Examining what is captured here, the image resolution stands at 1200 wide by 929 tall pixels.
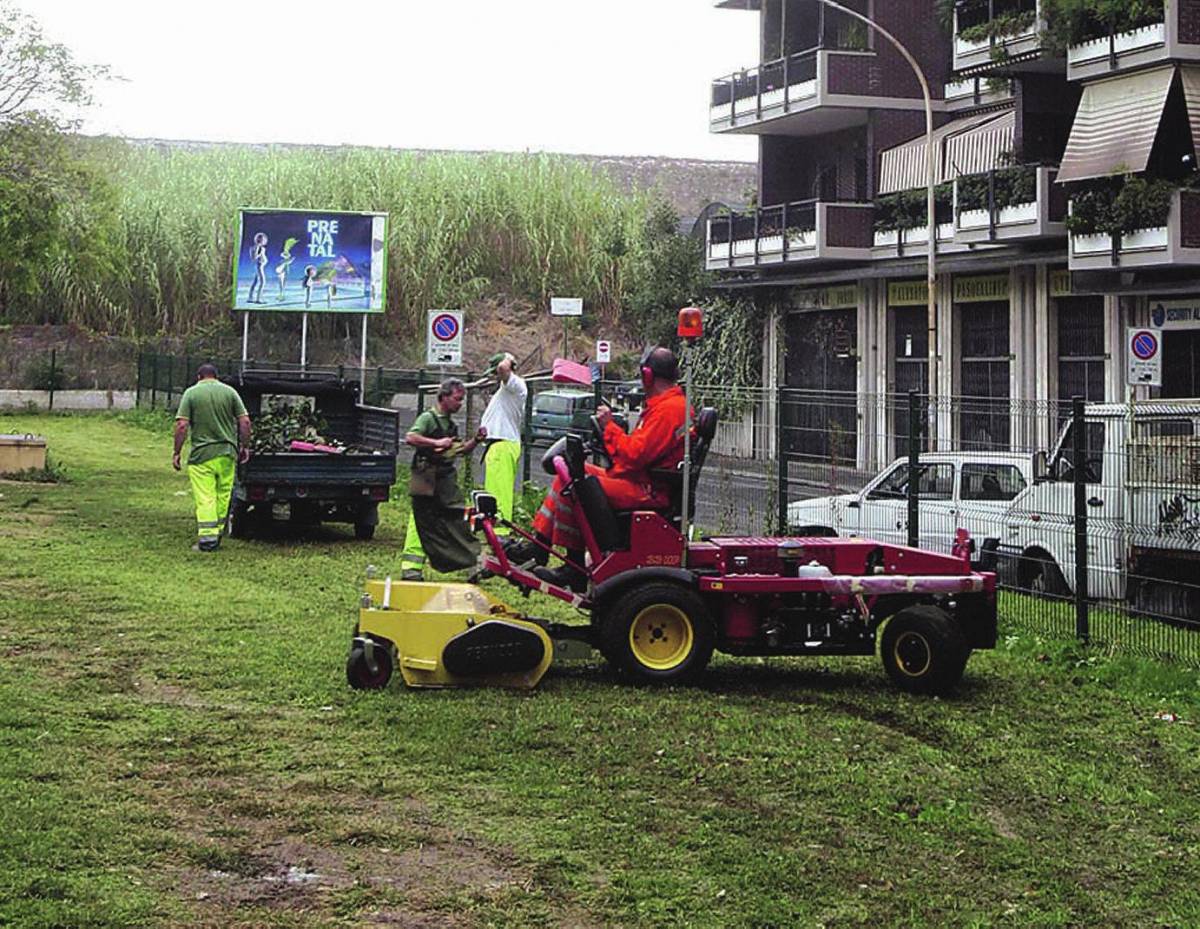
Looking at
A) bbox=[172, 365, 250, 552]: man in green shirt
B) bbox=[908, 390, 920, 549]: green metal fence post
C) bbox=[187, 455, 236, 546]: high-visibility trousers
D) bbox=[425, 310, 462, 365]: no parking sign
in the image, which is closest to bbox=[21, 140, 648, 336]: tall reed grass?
bbox=[425, 310, 462, 365]: no parking sign

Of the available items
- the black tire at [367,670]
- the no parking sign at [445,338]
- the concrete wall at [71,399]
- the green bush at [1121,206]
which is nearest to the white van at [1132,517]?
the black tire at [367,670]

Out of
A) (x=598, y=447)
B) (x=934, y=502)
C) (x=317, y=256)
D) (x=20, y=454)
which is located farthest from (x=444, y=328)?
(x=598, y=447)

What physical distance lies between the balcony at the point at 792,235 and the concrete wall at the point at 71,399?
60.3ft

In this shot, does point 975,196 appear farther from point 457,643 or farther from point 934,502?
point 457,643

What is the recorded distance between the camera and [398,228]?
54.7 metres

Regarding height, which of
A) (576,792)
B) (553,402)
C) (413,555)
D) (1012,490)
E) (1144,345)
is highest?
(1144,345)

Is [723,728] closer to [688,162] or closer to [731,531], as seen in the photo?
[731,531]

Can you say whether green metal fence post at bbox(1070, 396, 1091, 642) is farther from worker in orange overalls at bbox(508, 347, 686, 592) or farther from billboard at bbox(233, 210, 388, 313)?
billboard at bbox(233, 210, 388, 313)

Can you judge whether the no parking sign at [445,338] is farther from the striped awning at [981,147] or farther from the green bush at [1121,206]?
the striped awning at [981,147]

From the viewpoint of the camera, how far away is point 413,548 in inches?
570

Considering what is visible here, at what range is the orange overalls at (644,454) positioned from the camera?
10.3m

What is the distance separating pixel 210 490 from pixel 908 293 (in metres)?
22.2

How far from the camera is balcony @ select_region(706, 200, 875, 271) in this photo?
3694 cm

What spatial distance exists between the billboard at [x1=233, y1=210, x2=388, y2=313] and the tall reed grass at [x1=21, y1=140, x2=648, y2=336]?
12895mm
